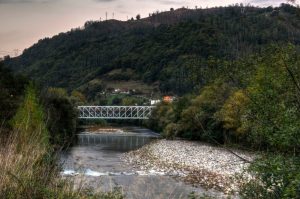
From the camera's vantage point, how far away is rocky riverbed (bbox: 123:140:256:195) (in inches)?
1026

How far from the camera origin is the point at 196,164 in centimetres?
3538

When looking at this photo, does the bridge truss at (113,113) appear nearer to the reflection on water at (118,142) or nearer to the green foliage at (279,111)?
the reflection on water at (118,142)

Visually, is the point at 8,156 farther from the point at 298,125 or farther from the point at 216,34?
the point at 216,34

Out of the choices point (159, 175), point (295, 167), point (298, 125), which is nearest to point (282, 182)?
point (295, 167)

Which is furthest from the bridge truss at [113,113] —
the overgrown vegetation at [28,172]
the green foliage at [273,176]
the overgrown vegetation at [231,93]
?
the overgrown vegetation at [28,172]

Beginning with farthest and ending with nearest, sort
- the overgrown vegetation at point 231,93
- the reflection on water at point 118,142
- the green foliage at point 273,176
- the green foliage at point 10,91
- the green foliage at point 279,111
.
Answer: the reflection on water at point 118,142, the green foliage at point 10,91, the green foliage at point 279,111, the overgrown vegetation at point 231,93, the green foliage at point 273,176

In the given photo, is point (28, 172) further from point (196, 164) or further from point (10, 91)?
point (10, 91)

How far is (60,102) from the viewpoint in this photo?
198 feet

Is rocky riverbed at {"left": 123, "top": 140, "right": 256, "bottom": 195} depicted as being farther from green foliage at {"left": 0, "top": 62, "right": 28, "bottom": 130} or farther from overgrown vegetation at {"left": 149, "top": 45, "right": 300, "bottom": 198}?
overgrown vegetation at {"left": 149, "top": 45, "right": 300, "bottom": 198}

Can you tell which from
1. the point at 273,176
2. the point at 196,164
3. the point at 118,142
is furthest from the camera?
the point at 118,142

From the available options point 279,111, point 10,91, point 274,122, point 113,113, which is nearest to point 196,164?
point 10,91

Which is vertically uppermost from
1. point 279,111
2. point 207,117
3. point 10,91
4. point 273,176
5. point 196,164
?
point 279,111

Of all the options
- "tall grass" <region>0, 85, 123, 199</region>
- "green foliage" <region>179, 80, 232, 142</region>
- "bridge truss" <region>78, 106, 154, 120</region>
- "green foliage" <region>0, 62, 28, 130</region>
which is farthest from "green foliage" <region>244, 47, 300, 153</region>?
"bridge truss" <region>78, 106, 154, 120</region>

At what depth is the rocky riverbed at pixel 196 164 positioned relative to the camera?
26.1 meters
